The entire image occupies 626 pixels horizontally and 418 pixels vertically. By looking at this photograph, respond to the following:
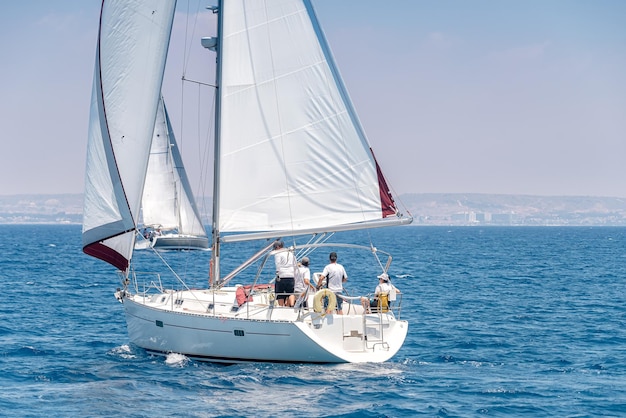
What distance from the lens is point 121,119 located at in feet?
68.4

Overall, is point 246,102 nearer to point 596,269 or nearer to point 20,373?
point 20,373

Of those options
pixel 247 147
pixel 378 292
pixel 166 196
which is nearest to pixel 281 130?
pixel 247 147

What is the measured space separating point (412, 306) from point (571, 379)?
14.9m

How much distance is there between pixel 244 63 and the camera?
21.0 meters

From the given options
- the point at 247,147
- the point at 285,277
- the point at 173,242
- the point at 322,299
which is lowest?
the point at 322,299

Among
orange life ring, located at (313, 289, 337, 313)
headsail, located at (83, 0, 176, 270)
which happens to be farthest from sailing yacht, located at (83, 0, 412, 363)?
orange life ring, located at (313, 289, 337, 313)

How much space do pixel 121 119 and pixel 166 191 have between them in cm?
2798

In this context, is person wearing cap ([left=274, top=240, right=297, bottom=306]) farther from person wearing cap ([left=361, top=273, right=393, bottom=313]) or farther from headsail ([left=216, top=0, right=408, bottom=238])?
person wearing cap ([left=361, top=273, right=393, bottom=313])

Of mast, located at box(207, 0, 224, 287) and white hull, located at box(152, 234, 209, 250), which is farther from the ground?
mast, located at box(207, 0, 224, 287)

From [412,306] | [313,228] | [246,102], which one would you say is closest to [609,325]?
[412,306]

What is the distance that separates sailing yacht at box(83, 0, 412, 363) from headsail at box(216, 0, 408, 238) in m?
0.02

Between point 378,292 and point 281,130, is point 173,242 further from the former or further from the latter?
point 378,292

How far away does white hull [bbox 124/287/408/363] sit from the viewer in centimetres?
1930

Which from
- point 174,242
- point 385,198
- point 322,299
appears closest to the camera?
point 322,299
